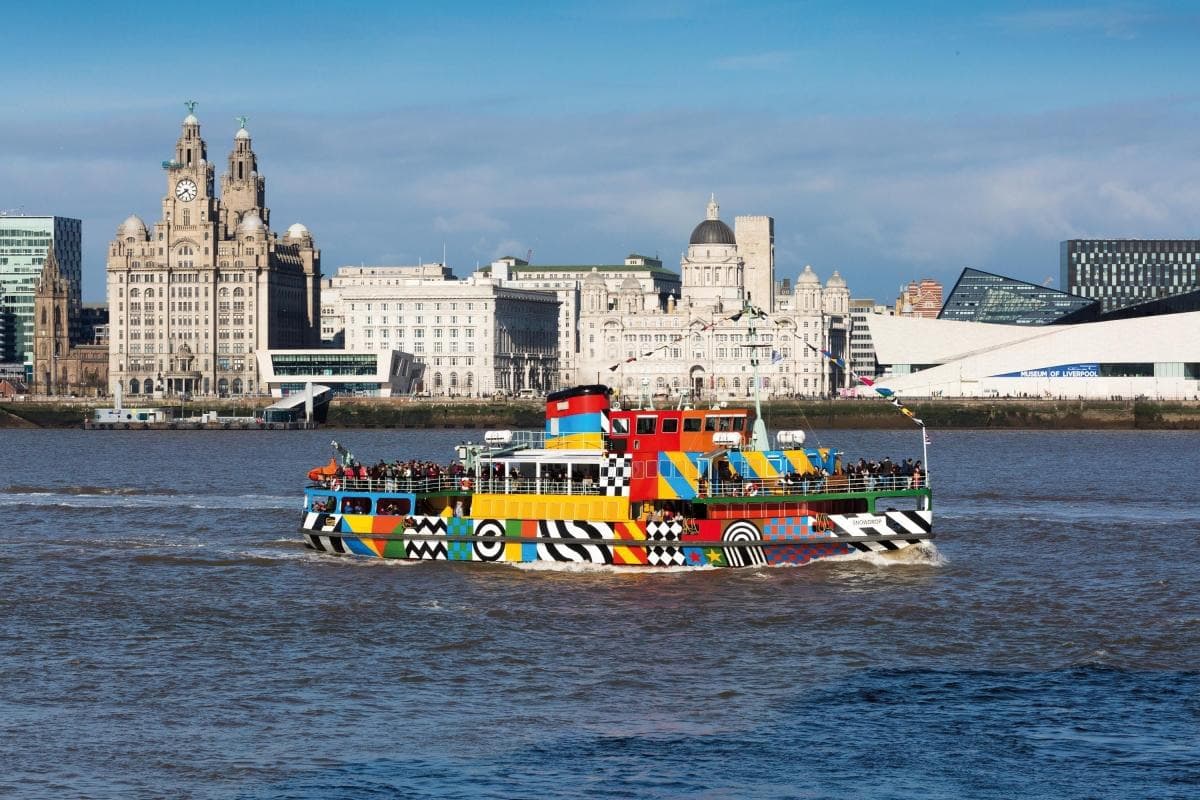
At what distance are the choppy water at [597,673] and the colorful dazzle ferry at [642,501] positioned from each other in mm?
874

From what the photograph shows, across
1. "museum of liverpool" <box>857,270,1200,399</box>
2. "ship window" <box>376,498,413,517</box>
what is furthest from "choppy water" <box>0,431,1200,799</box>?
"museum of liverpool" <box>857,270,1200,399</box>

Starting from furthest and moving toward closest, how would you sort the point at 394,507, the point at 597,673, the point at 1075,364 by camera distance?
the point at 1075,364 < the point at 394,507 < the point at 597,673

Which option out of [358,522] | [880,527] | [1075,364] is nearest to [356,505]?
[358,522]

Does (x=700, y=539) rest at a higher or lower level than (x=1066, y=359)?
lower

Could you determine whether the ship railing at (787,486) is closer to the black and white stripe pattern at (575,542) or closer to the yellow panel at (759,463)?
the yellow panel at (759,463)

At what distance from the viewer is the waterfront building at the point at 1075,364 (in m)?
173

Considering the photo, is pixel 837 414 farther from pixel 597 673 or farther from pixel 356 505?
pixel 597 673

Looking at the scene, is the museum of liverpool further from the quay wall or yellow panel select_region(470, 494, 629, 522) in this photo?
yellow panel select_region(470, 494, 629, 522)

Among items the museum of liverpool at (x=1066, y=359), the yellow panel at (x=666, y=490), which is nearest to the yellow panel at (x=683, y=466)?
the yellow panel at (x=666, y=490)

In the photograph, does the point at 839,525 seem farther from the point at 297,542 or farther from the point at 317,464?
the point at 317,464

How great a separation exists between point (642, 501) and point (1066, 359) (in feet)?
450

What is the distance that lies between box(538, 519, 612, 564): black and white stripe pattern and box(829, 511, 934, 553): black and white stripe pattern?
17.3ft

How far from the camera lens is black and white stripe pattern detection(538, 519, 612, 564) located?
4594 cm

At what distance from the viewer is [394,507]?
48938 mm
